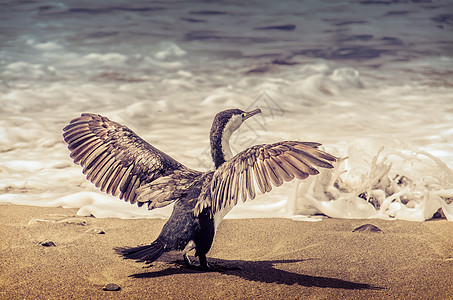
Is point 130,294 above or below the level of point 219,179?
below

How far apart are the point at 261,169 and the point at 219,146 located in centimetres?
67

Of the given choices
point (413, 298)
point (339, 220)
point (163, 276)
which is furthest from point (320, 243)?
point (163, 276)

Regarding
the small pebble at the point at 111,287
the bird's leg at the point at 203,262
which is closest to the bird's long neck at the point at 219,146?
the bird's leg at the point at 203,262

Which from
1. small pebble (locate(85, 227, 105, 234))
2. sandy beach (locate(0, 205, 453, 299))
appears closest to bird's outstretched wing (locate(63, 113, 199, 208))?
sandy beach (locate(0, 205, 453, 299))

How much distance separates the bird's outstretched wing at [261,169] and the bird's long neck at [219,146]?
0.29 meters

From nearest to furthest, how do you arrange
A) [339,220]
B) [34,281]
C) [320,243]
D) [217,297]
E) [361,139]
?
[217,297], [34,281], [320,243], [339,220], [361,139]

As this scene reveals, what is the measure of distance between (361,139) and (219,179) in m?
4.03

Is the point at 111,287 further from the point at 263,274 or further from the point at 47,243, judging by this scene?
the point at 47,243

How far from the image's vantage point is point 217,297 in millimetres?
3926

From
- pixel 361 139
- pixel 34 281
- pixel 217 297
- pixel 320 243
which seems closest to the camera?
pixel 217 297

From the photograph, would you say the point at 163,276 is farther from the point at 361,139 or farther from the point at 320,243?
the point at 361,139

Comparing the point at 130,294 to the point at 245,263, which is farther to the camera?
the point at 245,263

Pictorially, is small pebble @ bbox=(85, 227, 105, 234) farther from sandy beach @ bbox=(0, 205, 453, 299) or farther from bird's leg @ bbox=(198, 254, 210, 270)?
bird's leg @ bbox=(198, 254, 210, 270)

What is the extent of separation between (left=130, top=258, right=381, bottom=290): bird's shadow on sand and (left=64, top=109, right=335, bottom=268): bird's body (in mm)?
199
